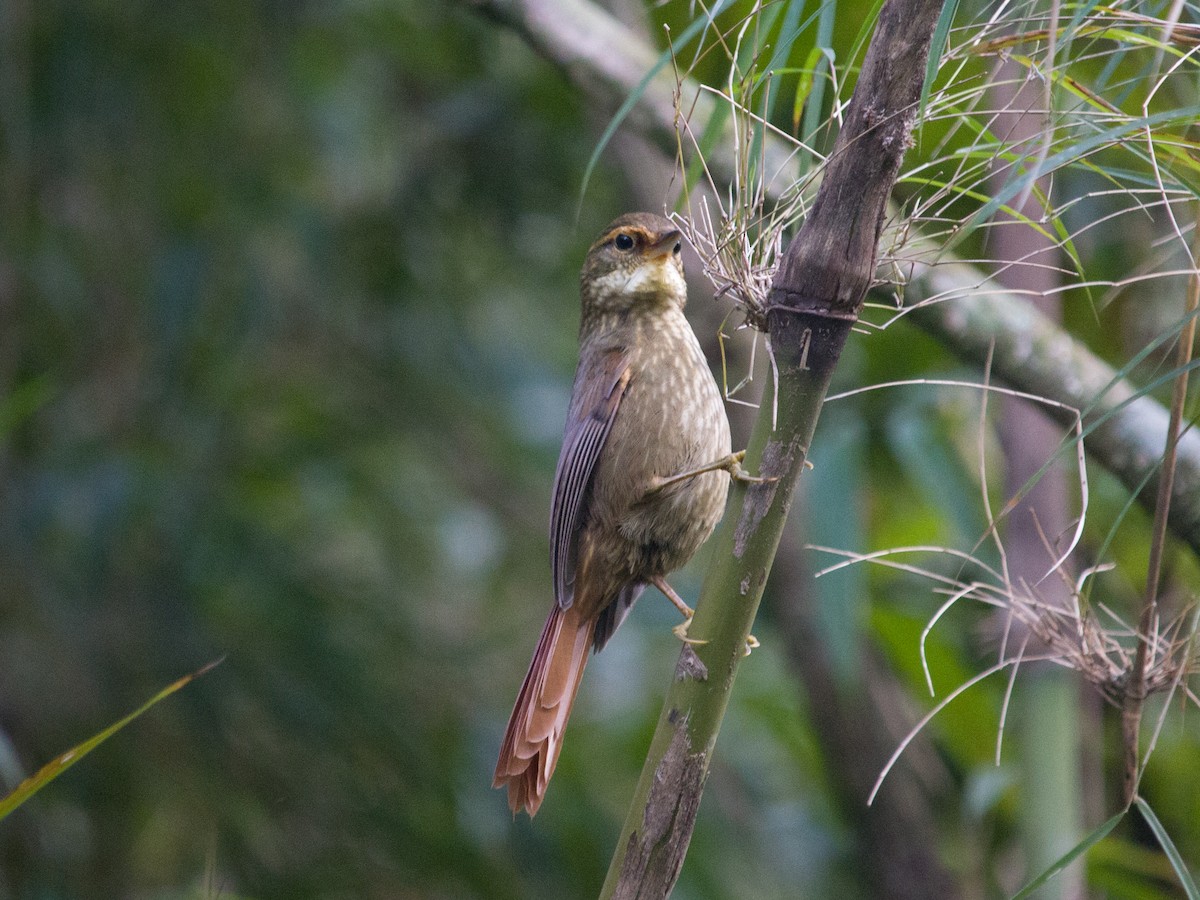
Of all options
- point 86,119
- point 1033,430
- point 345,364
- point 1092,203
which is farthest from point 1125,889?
point 86,119

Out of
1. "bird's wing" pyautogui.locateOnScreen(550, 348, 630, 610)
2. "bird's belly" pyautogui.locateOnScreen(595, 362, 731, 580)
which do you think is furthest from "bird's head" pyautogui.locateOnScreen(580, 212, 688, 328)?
"bird's belly" pyautogui.locateOnScreen(595, 362, 731, 580)

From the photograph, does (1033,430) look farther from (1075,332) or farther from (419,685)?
(419,685)

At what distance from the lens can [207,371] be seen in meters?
4.48

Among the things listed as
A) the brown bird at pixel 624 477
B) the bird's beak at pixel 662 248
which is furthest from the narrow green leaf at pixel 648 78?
the bird's beak at pixel 662 248

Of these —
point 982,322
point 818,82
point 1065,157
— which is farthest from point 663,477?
point 1065,157

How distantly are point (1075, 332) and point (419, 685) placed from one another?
99.6 inches

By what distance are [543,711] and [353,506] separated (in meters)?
2.83

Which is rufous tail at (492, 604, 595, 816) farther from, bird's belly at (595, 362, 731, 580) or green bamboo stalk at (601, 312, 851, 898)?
green bamboo stalk at (601, 312, 851, 898)

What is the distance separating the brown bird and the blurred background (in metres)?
0.48

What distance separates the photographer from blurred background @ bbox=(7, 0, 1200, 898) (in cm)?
387

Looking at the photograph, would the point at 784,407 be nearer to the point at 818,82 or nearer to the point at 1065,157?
the point at 1065,157

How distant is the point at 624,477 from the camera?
2.73 meters

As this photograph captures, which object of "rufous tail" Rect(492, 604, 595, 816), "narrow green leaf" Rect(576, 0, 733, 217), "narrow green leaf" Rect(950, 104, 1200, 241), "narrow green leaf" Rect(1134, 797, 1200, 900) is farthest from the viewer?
"rufous tail" Rect(492, 604, 595, 816)

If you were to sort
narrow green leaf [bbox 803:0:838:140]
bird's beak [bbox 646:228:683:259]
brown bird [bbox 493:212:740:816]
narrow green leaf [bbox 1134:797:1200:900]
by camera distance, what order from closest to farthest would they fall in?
narrow green leaf [bbox 1134:797:1200:900], narrow green leaf [bbox 803:0:838:140], brown bird [bbox 493:212:740:816], bird's beak [bbox 646:228:683:259]
